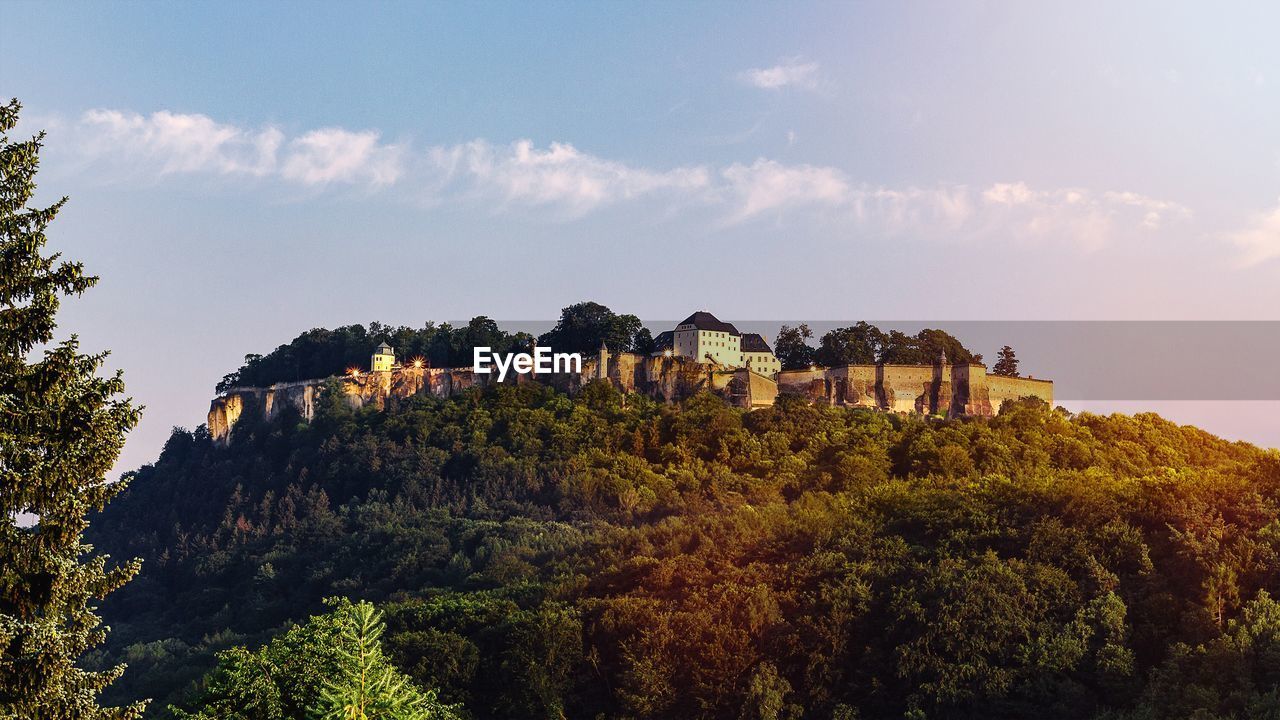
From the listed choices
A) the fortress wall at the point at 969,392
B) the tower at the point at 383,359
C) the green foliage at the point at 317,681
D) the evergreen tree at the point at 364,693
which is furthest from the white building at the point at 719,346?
the evergreen tree at the point at 364,693

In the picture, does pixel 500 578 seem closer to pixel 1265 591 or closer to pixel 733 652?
pixel 733 652

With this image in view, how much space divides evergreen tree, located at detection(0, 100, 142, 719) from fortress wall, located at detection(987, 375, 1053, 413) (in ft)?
264

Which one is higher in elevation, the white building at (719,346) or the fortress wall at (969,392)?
the white building at (719,346)

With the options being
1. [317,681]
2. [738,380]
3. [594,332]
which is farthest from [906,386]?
[317,681]

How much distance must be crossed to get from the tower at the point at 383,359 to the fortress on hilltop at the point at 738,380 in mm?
2011

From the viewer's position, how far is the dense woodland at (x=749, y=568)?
43312 mm

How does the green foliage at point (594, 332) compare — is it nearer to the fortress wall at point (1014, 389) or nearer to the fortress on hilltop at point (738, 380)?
the fortress on hilltop at point (738, 380)

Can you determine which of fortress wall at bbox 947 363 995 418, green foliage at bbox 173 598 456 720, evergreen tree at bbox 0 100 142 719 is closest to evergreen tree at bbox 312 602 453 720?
green foliage at bbox 173 598 456 720

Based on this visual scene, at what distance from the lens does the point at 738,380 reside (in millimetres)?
90438

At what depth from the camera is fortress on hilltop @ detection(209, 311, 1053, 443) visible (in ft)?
295

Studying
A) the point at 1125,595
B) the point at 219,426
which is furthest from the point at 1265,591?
the point at 219,426

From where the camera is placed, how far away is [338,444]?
96.3m

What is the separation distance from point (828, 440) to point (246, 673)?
58.9 meters

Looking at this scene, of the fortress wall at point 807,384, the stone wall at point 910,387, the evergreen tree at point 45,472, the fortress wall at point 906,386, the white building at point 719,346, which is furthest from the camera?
the white building at point 719,346
